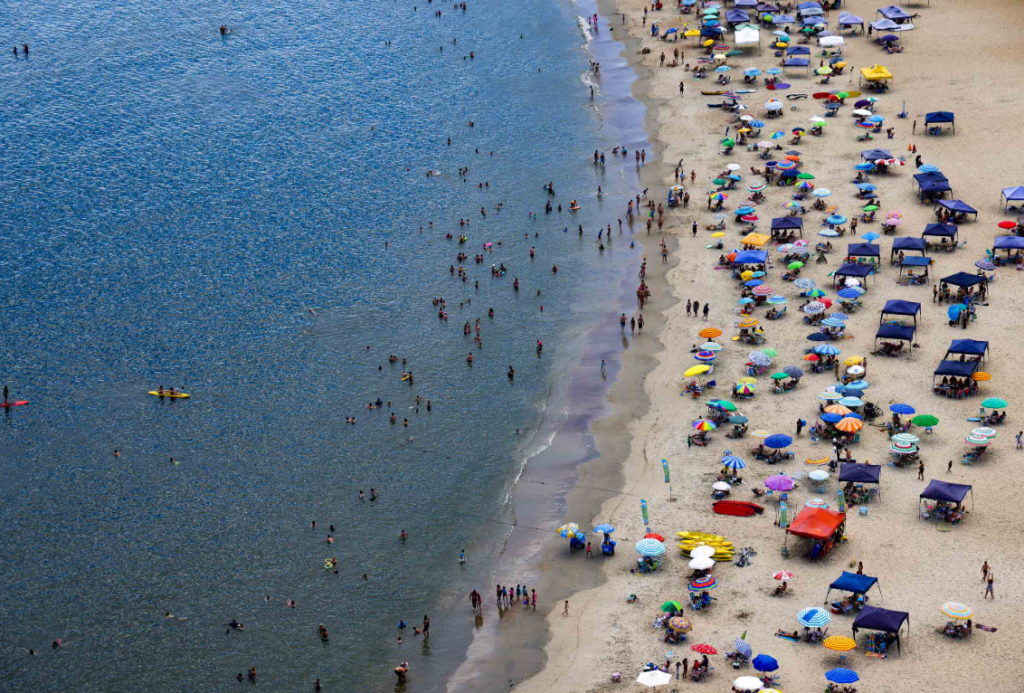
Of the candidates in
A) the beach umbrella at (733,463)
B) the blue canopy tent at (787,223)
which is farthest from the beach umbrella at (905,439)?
the blue canopy tent at (787,223)

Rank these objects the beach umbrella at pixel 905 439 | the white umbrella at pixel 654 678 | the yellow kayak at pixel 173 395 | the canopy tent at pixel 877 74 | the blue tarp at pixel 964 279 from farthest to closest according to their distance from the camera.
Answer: the canopy tent at pixel 877 74 → the blue tarp at pixel 964 279 → the yellow kayak at pixel 173 395 → the beach umbrella at pixel 905 439 → the white umbrella at pixel 654 678

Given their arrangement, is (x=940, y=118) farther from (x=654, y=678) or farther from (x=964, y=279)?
(x=654, y=678)

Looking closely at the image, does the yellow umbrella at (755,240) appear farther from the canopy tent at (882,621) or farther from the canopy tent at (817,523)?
the canopy tent at (882,621)

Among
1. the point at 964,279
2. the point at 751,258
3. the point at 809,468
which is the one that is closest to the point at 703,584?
the point at 809,468

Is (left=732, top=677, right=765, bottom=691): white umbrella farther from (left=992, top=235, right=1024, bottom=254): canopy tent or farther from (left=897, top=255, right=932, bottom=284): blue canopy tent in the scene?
(left=992, top=235, right=1024, bottom=254): canopy tent

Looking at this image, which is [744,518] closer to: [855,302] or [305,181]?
[855,302]

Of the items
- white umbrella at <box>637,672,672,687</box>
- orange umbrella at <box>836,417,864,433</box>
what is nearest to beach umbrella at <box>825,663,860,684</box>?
white umbrella at <box>637,672,672,687</box>
